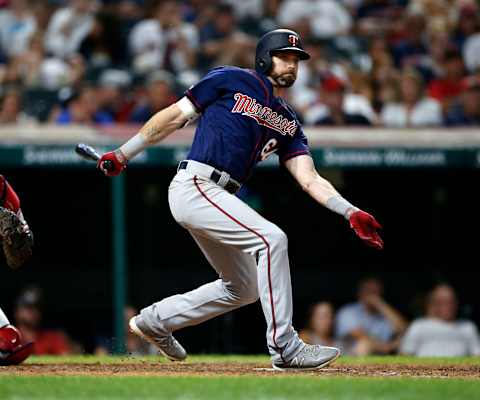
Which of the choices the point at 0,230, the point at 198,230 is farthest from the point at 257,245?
the point at 0,230

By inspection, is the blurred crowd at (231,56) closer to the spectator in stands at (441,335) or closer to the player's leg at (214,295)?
the spectator in stands at (441,335)

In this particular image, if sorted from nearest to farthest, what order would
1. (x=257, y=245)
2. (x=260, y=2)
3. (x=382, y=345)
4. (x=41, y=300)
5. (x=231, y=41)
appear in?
(x=257, y=245)
(x=382, y=345)
(x=41, y=300)
(x=231, y=41)
(x=260, y=2)

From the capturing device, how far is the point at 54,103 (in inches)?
425

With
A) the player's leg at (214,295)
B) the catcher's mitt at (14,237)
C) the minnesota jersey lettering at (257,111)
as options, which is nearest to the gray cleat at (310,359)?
the player's leg at (214,295)

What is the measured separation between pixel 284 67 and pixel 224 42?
598cm

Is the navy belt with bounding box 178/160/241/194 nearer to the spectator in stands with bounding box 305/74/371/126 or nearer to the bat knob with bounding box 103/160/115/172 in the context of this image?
the bat knob with bounding box 103/160/115/172

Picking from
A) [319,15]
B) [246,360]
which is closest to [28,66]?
[319,15]

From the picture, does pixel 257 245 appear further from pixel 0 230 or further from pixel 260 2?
pixel 260 2

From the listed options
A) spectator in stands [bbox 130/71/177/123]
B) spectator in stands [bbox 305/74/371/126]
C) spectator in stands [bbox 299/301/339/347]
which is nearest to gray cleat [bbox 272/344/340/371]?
spectator in stands [bbox 299/301/339/347]

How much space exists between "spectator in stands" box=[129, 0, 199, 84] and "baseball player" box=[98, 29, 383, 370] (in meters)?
5.57

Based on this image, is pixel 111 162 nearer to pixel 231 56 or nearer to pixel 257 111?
pixel 257 111

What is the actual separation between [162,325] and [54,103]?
502cm

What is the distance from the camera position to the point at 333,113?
1041 centimetres

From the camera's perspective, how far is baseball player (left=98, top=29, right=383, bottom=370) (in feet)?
18.5
